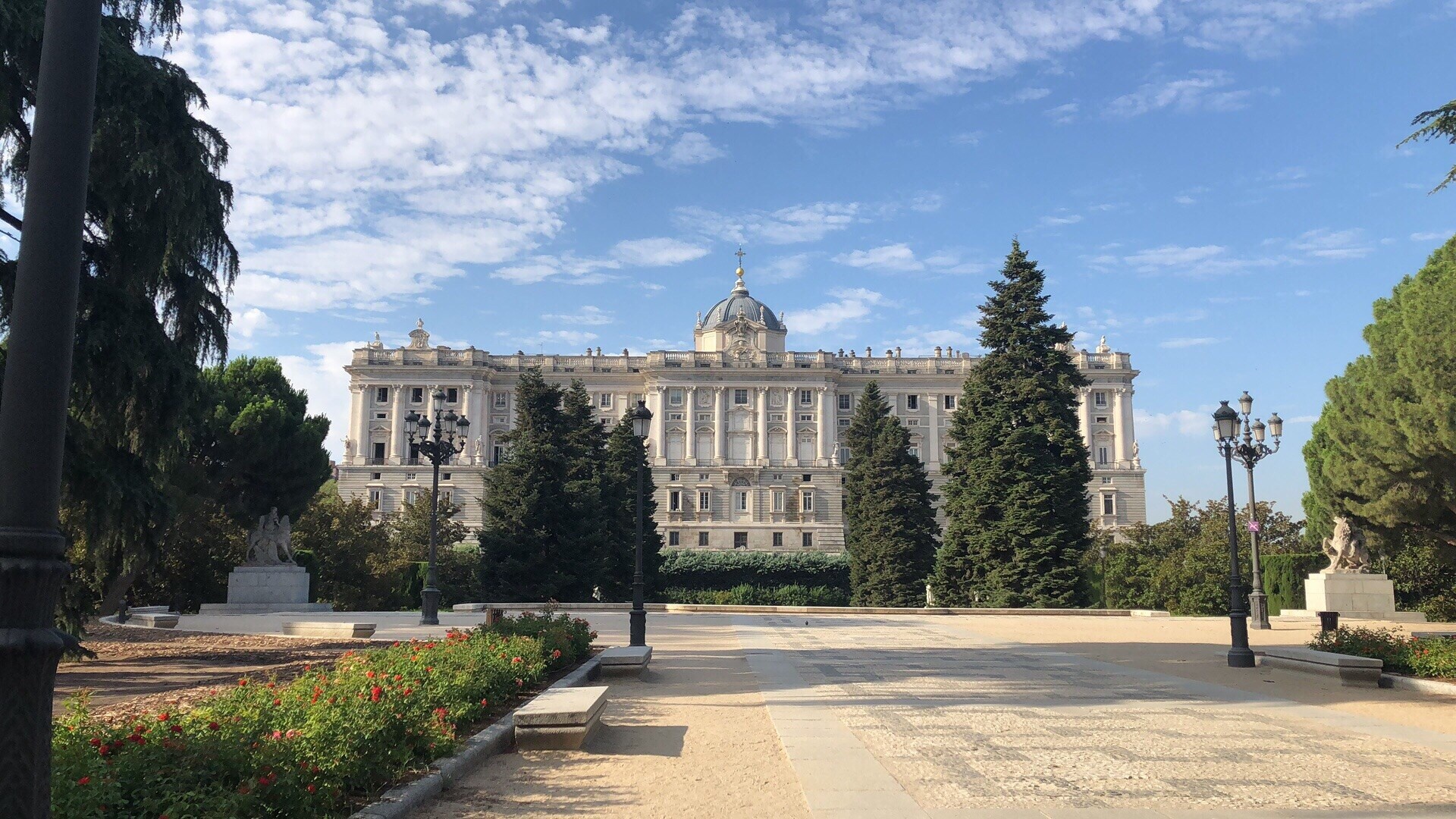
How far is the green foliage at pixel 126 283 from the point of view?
12.0 meters

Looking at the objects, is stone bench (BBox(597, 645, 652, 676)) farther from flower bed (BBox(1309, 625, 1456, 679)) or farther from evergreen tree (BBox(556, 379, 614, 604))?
evergreen tree (BBox(556, 379, 614, 604))

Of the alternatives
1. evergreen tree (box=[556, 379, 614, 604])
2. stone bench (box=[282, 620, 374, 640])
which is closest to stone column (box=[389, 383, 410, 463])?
evergreen tree (box=[556, 379, 614, 604])

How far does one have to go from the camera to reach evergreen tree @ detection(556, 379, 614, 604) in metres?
40.0

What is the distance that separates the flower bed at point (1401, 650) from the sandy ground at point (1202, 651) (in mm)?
662

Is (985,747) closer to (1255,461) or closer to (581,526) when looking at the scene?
(1255,461)

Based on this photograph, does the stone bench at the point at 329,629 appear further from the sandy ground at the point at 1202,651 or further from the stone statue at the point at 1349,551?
the stone statue at the point at 1349,551

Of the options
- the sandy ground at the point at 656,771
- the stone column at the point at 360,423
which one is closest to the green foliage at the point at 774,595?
the stone column at the point at 360,423

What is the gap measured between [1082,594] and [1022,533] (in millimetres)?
2947

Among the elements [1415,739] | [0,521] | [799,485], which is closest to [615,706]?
[1415,739]

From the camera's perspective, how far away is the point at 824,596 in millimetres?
61812

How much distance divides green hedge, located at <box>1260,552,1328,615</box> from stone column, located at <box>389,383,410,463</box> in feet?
245

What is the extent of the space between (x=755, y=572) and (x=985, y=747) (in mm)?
57884

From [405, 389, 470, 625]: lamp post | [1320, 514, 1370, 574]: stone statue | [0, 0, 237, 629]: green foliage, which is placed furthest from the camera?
[1320, 514, 1370, 574]: stone statue

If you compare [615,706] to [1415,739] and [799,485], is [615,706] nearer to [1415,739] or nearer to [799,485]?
[1415,739]
